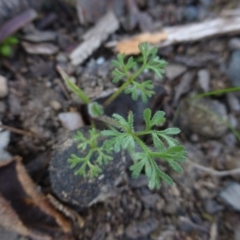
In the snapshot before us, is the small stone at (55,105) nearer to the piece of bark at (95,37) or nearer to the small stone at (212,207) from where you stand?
the piece of bark at (95,37)

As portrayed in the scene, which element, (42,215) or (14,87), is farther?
(14,87)

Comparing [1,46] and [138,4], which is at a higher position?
[1,46]

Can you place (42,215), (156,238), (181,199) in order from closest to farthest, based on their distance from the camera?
(42,215), (156,238), (181,199)

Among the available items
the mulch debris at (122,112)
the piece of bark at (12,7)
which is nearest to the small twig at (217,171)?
the mulch debris at (122,112)

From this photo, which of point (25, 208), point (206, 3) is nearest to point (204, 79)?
point (206, 3)

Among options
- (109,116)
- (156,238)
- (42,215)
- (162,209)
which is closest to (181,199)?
(162,209)

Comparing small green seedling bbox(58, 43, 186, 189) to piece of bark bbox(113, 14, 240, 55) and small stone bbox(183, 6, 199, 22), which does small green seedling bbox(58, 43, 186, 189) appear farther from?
small stone bbox(183, 6, 199, 22)

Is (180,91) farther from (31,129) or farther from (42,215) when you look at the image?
(42,215)

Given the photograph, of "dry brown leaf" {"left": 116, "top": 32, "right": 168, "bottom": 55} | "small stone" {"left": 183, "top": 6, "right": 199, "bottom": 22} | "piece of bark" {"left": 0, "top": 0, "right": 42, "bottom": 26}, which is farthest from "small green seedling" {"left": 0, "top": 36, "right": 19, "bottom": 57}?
"small stone" {"left": 183, "top": 6, "right": 199, "bottom": 22}
